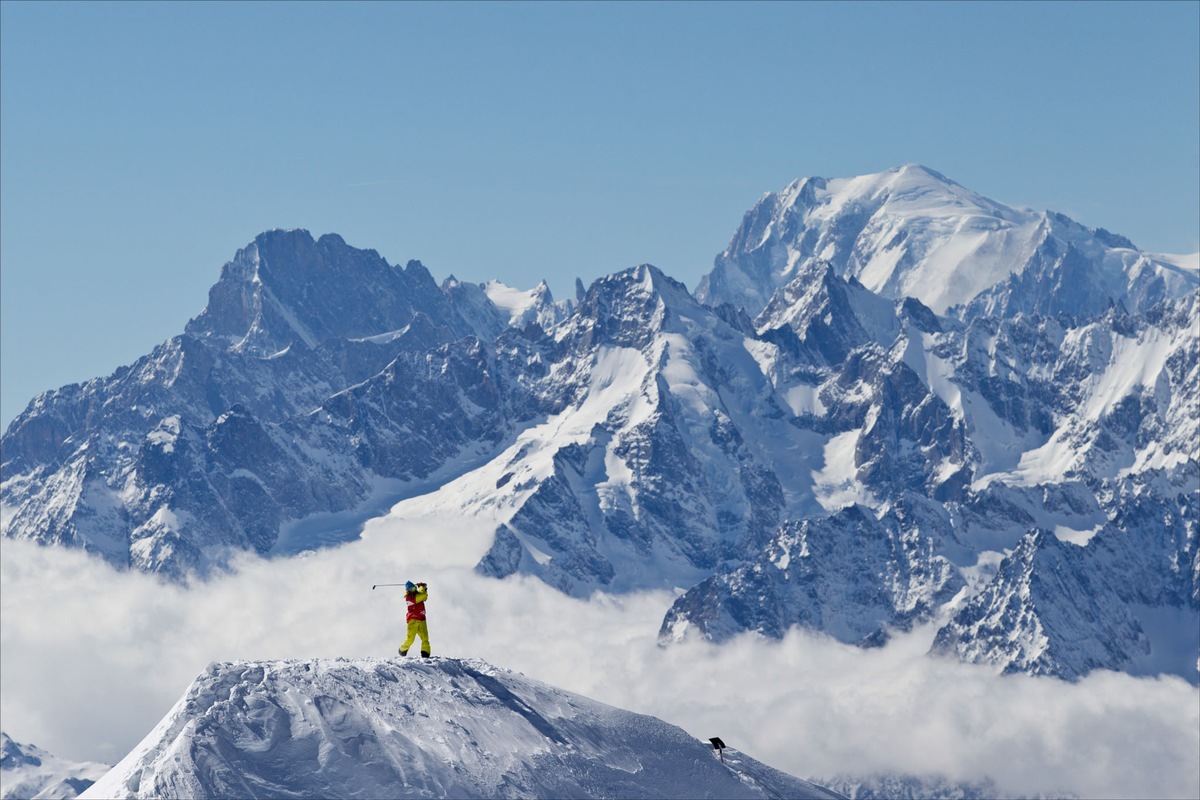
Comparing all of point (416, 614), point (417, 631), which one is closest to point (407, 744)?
point (416, 614)

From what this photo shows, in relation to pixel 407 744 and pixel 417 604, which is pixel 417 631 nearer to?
pixel 417 604

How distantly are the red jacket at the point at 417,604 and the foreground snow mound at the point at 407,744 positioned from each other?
2.77m

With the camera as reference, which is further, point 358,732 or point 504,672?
point 504,672

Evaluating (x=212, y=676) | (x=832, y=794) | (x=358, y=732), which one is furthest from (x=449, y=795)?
(x=832, y=794)

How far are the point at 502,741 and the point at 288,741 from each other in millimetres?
10632

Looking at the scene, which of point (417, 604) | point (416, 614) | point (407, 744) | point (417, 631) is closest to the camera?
point (407, 744)

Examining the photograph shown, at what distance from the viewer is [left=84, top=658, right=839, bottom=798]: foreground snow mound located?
11344 cm

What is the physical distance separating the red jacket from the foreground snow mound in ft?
9.10

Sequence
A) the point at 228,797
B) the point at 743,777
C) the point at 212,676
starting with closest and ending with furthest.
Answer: the point at 228,797 → the point at 212,676 → the point at 743,777

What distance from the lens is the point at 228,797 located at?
363ft

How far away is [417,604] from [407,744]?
293 inches

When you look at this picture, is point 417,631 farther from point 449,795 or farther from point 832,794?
point 832,794

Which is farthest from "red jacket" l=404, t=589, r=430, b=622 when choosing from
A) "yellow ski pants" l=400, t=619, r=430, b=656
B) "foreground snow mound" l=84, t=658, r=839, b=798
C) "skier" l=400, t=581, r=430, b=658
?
"foreground snow mound" l=84, t=658, r=839, b=798

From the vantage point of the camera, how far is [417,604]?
122 metres
